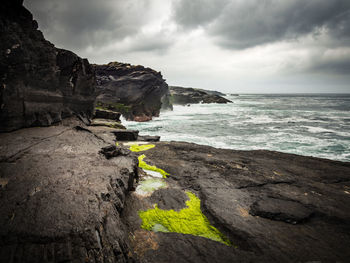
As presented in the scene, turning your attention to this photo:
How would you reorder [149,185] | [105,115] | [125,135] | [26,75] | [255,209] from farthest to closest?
1. [105,115]
2. [125,135]
3. [26,75]
4. [149,185]
5. [255,209]

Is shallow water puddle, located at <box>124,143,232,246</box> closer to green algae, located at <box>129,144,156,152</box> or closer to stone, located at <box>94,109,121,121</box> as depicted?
green algae, located at <box>129,144,156,152</box>

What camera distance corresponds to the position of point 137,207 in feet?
17.7

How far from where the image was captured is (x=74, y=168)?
512cm

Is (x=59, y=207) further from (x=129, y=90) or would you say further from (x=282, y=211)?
(x=129, y=90)

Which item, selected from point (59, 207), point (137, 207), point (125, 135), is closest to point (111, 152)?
point (137, 207)

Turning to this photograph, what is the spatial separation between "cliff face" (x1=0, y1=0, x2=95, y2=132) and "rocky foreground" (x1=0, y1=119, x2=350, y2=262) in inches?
50.8

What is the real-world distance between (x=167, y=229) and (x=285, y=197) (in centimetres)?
471

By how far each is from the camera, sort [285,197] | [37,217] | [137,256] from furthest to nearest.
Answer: [285,197] → [137,256] → [37,217]

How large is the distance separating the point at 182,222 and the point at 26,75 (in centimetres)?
1026

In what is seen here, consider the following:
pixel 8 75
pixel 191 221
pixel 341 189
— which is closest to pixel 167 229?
pixel 191 221

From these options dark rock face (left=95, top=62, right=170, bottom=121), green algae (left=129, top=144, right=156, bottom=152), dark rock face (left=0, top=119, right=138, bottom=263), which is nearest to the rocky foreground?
dark rock face (left=0, top=119, right=138, bottom=263)

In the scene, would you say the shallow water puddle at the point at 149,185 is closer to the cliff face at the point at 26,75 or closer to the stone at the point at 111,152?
the stone at the point at 111,152

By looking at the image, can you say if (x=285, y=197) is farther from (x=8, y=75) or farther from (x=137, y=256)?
(x=8, y=75)

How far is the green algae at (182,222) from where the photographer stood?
474cm
